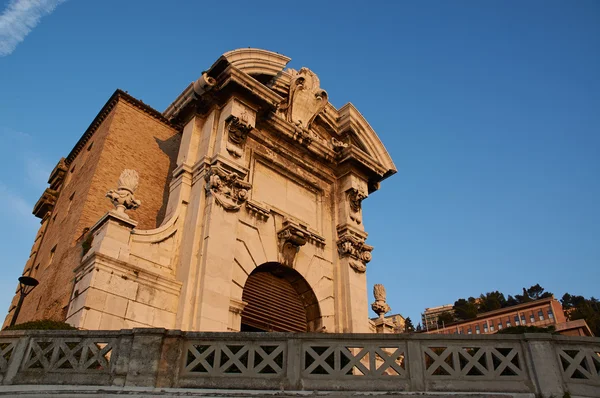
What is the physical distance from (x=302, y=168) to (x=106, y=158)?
22.5ft

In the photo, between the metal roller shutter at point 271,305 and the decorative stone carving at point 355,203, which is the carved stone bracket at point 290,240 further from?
the decorative stone carving at point 355,203

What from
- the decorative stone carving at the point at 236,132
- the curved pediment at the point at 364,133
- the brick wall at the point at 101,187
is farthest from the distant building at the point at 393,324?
the brick wall at the point at 101,187

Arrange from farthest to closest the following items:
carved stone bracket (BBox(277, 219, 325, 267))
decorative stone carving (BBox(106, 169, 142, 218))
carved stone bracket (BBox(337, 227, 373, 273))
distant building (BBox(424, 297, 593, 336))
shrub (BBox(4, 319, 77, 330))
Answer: distant building (BBox(424, 297, 593, 336)) → carved stone bracket (BBox(337, 227, 373, 273)) → carved stone bracket (BBox(277, 219, 325, 267)) → decorative stone carving (BBox(106, 169, 142, 218)) → shrub (BBox(4, 319, 77, 330))

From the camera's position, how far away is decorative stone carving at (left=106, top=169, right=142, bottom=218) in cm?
1324

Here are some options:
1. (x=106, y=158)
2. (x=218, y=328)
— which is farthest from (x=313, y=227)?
(x=106, y=158)

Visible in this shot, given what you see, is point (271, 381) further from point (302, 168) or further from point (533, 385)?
point (302, 168)

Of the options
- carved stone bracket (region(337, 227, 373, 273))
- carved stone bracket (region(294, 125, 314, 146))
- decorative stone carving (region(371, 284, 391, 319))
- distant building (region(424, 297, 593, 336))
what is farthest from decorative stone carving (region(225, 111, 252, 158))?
distant building (region(424, 297, 593, 336))

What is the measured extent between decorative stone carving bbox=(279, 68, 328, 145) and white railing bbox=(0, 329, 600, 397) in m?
11.5

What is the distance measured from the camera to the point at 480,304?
10781 cm

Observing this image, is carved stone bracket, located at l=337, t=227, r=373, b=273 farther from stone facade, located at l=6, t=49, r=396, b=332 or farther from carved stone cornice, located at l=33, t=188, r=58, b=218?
Result: carved stone cornice, located at l=33, t=188, r=58, b=218

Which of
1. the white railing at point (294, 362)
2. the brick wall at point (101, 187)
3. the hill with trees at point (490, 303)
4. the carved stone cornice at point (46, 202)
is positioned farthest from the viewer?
the hill with trees at point (490, 303)

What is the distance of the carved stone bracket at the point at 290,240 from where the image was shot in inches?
654

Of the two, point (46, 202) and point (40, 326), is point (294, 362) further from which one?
point (46, 202)

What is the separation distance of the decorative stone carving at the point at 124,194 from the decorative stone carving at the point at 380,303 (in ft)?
33.8
